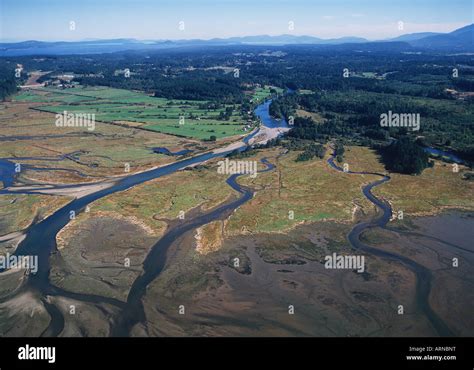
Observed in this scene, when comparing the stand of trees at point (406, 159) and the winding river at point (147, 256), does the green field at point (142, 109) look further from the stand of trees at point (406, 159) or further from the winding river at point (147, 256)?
the stand of trees at point (406, 159)

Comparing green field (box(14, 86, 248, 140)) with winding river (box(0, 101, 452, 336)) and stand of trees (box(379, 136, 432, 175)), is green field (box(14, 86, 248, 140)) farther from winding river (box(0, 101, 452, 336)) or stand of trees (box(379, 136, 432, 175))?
stand of trees (box(379, 136, 432, 175))
